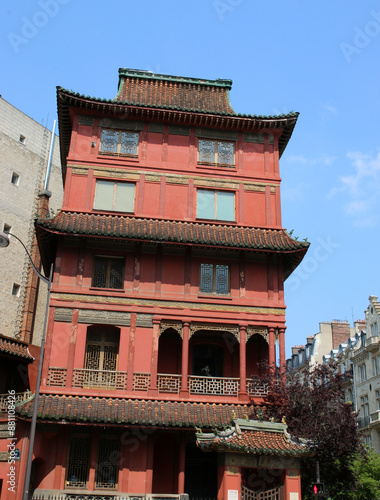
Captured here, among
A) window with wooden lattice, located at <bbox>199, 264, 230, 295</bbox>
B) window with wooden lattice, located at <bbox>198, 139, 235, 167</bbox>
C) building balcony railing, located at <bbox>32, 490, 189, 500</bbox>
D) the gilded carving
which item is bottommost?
building balcony railing, located at <bbox>32, 490, 189, 500</bbox>

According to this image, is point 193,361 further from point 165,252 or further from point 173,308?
point 165,252

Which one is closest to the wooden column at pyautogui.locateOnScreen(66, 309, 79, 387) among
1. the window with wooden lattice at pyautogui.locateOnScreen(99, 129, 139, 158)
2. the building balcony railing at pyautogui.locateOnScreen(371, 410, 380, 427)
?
the window with wooden lattice at pyautogui.locateOnScreen(99, 129, 139, 158)

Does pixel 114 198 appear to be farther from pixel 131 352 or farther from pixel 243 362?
pixel 243 362


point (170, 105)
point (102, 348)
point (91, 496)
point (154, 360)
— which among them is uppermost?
point (170, 105)

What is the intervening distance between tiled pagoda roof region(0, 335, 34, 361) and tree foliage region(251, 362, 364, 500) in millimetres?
13967

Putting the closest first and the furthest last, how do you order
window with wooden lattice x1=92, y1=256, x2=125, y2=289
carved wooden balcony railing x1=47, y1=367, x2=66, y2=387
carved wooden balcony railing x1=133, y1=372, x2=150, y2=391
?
carved wooden balcony railing x1=47, y1=367, x2=66, y2=387 < carved wooden balcony railing x1=133, y1=372, x2=150, y2=391 < window with wooden lattice x1=92, y1=256, x2=125, y2=289

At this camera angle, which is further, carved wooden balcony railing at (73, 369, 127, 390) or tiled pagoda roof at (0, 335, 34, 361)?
tiled pagoda roof at (0, 335, 34, 361)

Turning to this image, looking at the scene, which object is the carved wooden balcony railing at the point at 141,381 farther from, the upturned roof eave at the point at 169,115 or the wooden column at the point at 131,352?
the upturned roof eave at the point at 169,115

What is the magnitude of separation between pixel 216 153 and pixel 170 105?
12.3 feet

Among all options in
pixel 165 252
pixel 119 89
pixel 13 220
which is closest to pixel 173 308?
pixel 165 252

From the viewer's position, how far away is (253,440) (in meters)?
19.1

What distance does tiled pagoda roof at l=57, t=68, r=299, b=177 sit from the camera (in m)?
29.3

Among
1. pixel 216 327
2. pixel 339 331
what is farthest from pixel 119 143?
pixel 339 331

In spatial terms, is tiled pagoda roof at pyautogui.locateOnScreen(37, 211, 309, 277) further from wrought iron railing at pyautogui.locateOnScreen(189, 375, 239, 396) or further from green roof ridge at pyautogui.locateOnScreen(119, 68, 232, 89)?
green roof ridge at pyautogui.locateOnScreen(119, 68, 232, 89)
